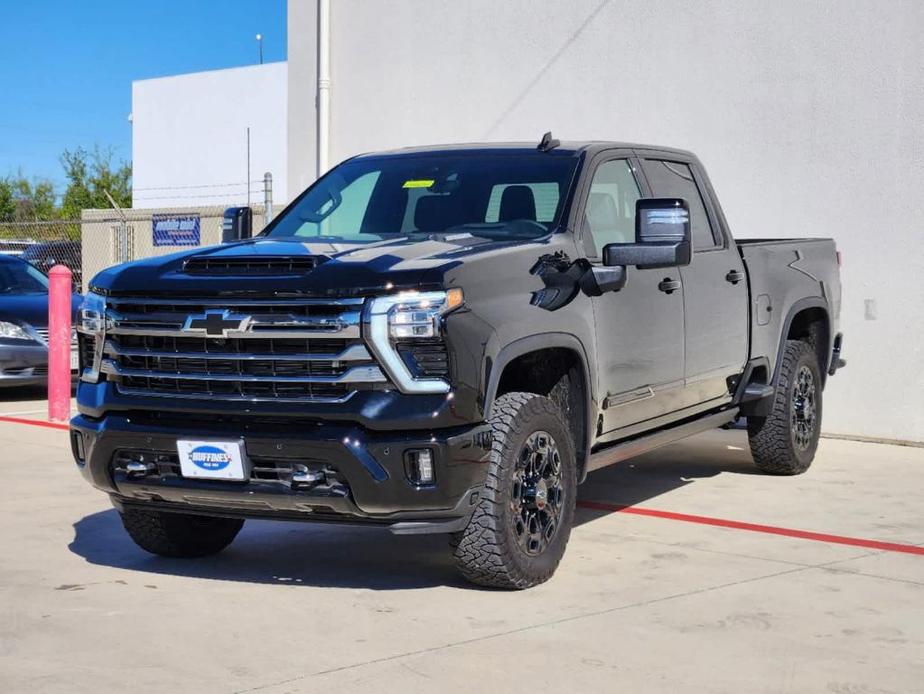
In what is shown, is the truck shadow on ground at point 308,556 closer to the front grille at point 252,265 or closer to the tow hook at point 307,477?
the tow hook at point 307,477

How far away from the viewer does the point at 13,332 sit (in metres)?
13.0

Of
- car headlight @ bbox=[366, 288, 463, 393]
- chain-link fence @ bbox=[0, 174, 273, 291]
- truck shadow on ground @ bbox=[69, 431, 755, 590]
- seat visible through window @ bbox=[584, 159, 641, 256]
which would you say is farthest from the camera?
chain-link fence @ bbox=[0, 174, 273, 291]

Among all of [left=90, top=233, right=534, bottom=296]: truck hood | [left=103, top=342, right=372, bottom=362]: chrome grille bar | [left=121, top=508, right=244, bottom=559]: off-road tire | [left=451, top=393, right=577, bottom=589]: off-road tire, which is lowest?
[left=121, top=508, right=244, bottom=559]: off-road tire

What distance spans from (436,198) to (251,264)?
55.3 inches

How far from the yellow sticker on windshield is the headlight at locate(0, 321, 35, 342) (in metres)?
7.16

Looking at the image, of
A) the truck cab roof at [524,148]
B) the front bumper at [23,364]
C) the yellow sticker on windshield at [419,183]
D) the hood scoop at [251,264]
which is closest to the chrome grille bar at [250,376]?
the hood scoop at [251,264]

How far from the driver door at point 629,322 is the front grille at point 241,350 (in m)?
1.40

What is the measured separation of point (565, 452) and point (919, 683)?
1860 millimetres

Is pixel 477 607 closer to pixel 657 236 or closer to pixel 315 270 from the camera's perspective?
pixel 315 270

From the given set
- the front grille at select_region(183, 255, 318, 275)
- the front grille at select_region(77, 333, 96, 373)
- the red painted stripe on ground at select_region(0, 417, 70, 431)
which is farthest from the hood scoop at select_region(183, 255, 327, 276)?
the red painted stripe on ground at select_region(0, 417, 70, 431)

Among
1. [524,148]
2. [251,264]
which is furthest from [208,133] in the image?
[251,264]

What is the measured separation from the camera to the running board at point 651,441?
21.3 ft

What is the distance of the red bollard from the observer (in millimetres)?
11297

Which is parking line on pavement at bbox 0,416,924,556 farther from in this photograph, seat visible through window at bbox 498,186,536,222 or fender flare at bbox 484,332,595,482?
seat visible through window at bbox 498,186,536,222
